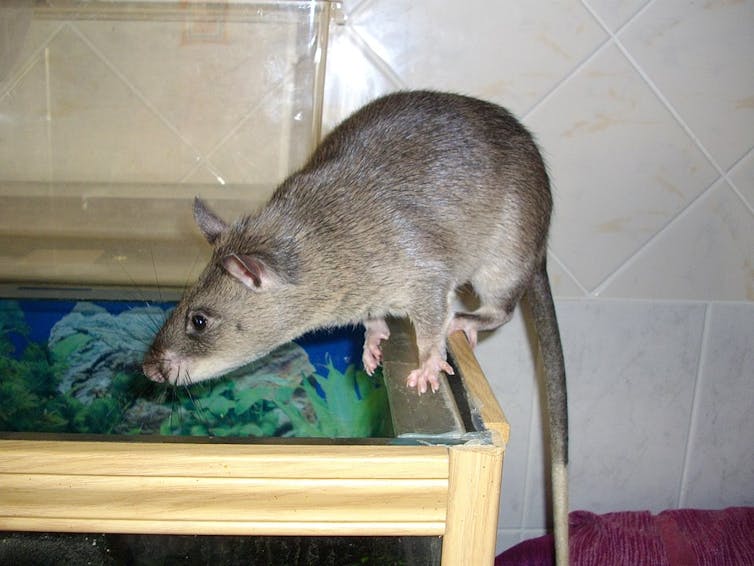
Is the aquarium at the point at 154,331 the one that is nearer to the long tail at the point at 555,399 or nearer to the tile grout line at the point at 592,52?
the long tail at the point at 555,399

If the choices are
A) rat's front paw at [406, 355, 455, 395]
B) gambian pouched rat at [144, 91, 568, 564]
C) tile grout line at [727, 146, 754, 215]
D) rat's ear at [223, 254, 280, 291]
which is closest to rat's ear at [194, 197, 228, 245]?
gambian pouched rat at [144, 91, 568, 564]

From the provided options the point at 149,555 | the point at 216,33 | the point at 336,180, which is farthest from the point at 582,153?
the point at 149,555

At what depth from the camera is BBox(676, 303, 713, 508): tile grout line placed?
9.06 feet

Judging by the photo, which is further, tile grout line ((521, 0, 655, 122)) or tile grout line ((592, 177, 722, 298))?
tile grout line ((592, 177, 722, 298))

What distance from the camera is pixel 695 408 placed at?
2881 millimetres

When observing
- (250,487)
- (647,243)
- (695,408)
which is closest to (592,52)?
(647,243)

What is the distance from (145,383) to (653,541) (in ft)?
5.63

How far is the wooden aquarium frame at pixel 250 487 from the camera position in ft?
3.44

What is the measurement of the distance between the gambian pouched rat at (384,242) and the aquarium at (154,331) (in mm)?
171

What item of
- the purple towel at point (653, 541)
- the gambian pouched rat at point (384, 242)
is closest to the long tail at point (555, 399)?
the gambian pouched rat at point (384, 242)

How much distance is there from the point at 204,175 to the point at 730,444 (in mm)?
2248

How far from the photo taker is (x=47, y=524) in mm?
1068

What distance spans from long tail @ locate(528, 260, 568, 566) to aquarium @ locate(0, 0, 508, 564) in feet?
0.98

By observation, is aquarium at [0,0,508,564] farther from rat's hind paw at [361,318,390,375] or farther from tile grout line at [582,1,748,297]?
tile grout line at [582,1,748,297]
